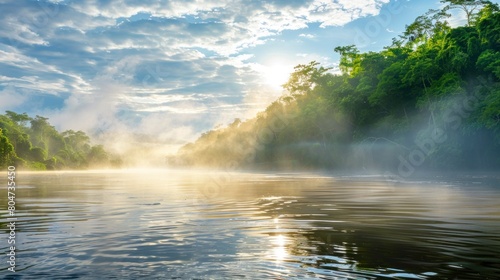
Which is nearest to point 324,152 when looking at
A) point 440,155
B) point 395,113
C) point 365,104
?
point 365,104

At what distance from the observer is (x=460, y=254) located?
7.65 metres

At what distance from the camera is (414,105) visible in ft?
206

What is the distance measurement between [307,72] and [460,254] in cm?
→ 9588

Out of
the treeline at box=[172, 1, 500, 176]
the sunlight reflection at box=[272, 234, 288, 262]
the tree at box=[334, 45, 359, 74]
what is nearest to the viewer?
the sunlight reflection at box=[272, 234, 288, 262]

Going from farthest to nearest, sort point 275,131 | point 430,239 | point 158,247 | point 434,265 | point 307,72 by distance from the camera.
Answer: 1. point 275,131
2. point 307,72
3. point 430,239
4. point 158,247
5. point 434,265

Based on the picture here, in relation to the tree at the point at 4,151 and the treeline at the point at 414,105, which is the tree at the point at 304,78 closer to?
the treeline at the point at 414,105

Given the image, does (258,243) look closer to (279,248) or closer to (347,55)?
(279,248)

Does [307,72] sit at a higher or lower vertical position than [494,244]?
higher

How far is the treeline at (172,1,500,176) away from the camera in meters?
49.7

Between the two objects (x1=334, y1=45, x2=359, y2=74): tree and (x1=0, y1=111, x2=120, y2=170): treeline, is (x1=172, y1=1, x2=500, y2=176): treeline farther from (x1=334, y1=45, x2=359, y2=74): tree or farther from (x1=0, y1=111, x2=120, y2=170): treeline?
(x1=0, y1=111, x2=120, y2=170): treeline

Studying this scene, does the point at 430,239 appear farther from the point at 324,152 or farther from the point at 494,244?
the point at 324,152

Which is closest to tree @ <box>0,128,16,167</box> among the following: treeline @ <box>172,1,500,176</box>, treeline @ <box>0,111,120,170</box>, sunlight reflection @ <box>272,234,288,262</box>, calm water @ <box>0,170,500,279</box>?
treeline @ <box>0,111,120,170</box>

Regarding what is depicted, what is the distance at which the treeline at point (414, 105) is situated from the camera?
4969 cm

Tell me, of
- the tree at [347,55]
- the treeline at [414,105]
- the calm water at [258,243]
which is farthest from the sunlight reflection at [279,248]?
the tree at [347,55]
